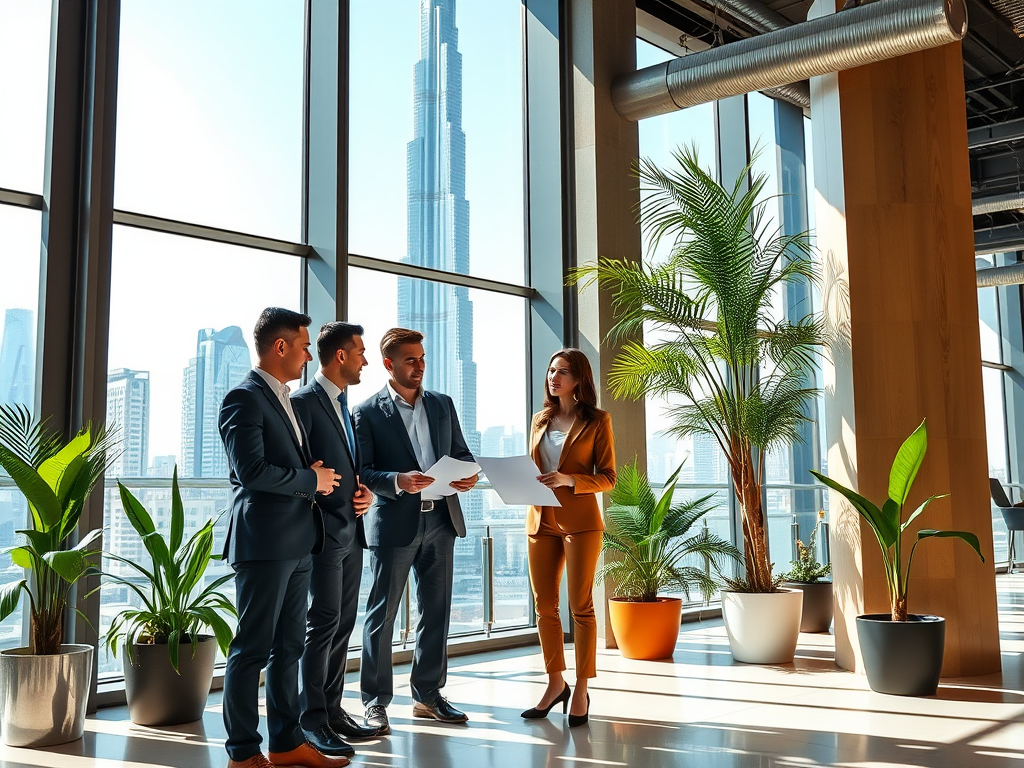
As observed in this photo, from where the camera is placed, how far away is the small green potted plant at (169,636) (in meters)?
3.86

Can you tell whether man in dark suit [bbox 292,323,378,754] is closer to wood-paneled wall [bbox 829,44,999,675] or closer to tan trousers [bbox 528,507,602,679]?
tan trousers [bbox 528,507,602,679]

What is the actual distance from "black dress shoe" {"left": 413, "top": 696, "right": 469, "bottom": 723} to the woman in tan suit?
0.28 metres

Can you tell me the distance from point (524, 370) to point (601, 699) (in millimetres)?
2815

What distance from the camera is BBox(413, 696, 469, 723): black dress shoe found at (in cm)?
393

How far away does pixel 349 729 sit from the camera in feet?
11.9

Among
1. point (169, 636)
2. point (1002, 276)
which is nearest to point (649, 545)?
point (169, 636)

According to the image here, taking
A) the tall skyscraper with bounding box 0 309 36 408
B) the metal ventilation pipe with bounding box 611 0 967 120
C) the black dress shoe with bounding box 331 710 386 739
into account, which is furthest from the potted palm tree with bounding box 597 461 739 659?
the tall skyscraper with bounding box 0 309 36 408

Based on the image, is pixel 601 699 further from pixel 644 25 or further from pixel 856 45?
pixel 644 25

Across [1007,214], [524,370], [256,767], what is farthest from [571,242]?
[1007,214]

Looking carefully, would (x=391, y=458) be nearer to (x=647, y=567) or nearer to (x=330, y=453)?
(x=330, y=453)

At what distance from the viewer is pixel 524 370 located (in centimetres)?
671

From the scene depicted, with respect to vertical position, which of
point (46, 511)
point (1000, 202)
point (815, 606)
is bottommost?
point (815, 606)

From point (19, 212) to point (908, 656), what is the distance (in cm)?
468

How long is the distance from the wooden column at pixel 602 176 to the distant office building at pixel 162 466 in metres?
2.79
